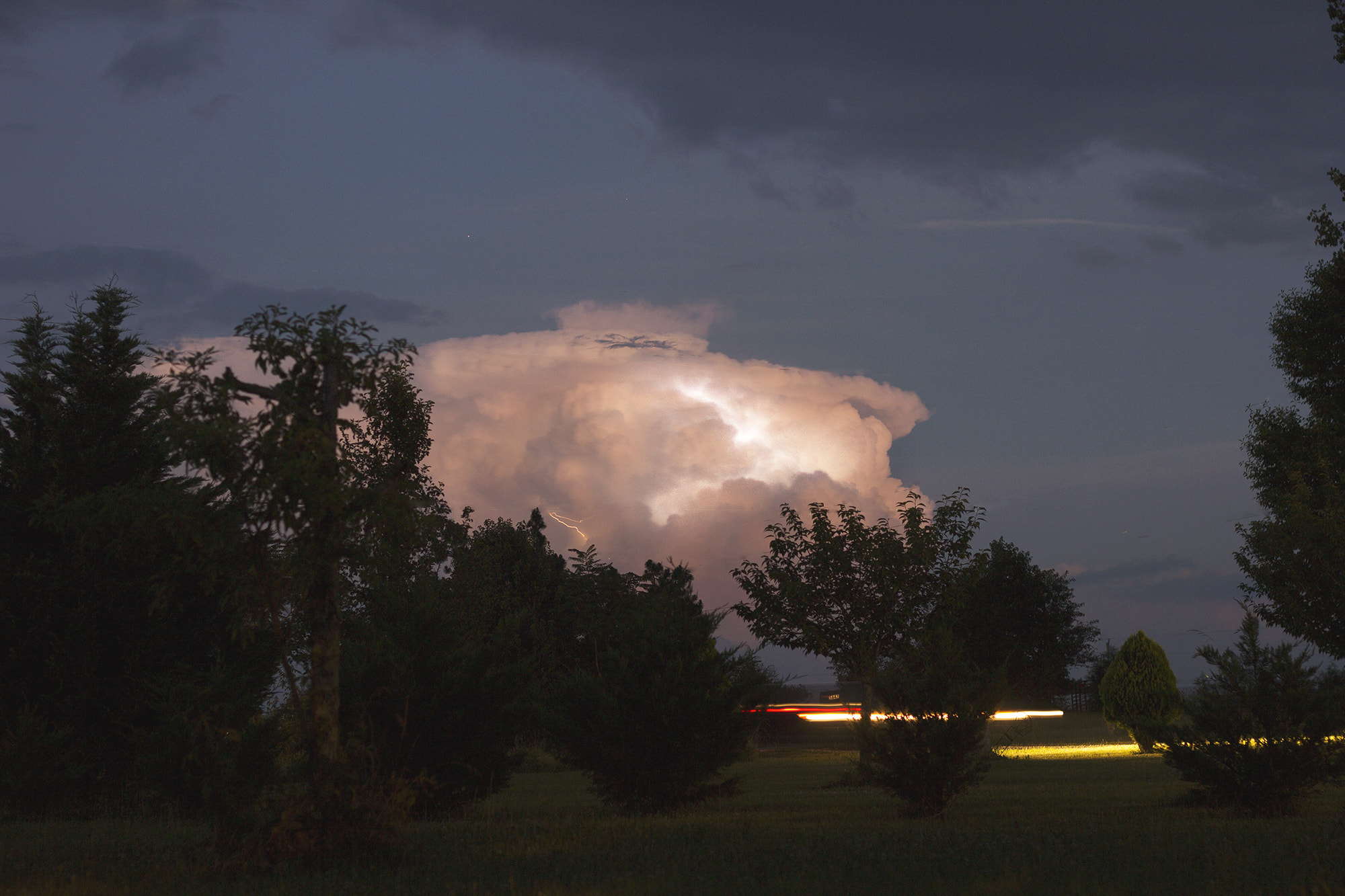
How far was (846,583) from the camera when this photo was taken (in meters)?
23.0

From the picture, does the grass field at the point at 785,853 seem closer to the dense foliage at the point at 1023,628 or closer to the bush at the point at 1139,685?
the bush at the point at 1139,685

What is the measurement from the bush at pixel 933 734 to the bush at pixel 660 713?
270 cm

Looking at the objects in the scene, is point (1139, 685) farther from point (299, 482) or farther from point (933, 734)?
point (299, 482)

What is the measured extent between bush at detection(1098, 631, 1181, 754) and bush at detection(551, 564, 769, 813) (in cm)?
2477

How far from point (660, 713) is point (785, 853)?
5.30 meters

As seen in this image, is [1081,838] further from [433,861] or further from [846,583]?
[846,583]

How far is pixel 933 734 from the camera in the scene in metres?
14.8

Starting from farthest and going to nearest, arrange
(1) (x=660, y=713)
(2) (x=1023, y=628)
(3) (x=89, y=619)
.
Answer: (2) (x=1023, y=628)
(3) (x=89, y=619)
(1) (x=660, y=713)

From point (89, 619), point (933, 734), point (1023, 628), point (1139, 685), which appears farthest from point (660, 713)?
point (1023, 628)

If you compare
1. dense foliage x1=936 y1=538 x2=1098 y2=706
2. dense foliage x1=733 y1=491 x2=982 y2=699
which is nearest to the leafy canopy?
dense foliage x1=733 y1=491 x2=982 y2=699

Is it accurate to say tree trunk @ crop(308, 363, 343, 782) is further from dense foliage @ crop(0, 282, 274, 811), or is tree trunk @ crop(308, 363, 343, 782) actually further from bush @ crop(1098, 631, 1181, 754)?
bush @ crop(1098, 631, 1181, 754)

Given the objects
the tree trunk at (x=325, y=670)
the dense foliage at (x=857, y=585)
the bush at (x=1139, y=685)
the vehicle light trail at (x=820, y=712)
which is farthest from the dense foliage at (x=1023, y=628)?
the tree trunk at (x=325, y=670)

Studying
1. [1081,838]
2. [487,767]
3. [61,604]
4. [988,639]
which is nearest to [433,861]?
[487,767]

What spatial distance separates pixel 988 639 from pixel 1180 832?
60869mm
